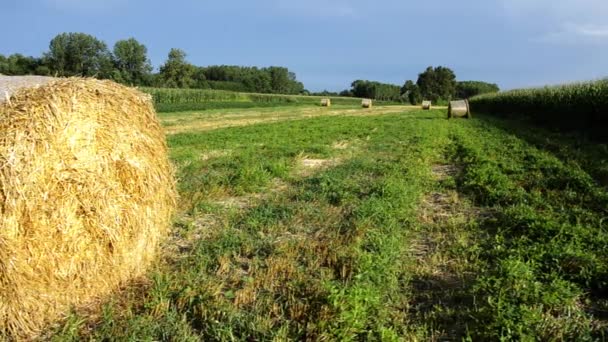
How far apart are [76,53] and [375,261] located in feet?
339

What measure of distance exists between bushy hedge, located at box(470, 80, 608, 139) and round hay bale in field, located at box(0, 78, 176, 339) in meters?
16.7

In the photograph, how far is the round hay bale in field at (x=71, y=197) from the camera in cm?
360

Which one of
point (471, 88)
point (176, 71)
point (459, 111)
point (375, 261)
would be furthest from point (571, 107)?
point (471, 88)

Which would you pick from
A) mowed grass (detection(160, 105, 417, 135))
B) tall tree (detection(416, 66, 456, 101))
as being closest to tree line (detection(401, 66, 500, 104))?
tall tree (detection(416, 66, 456, 101))

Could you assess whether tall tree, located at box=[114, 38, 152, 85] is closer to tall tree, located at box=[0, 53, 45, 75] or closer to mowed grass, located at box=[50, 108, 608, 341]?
tall tree, located at box=[0, 53, 45, 75]

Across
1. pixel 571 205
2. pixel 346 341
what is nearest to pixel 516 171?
pixel 571 205

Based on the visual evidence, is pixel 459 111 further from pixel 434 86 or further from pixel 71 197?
pixel 434 86

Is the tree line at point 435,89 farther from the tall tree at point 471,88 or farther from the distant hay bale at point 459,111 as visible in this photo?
the distant hay bale at point 459,111

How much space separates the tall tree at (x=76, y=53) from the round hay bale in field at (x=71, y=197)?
96.0 m

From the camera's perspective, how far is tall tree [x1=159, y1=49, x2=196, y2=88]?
3844 inches

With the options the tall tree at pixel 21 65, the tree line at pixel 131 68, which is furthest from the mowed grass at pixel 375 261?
the tall tree at pixel 21 65

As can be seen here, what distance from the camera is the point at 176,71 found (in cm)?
9806

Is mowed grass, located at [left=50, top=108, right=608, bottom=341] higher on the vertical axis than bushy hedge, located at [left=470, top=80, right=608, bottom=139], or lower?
lower

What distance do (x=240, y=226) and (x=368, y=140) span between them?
35.7 ft
